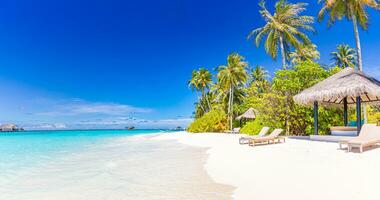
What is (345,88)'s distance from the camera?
9.68m

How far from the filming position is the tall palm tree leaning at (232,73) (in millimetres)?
27984

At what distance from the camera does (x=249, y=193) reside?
4.50 meters

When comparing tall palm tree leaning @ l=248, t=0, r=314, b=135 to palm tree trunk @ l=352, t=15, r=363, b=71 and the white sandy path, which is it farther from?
the white sandy path

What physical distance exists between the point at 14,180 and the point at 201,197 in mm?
4903

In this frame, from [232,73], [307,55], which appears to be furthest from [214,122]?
[307,55]

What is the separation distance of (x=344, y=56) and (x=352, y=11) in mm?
18650

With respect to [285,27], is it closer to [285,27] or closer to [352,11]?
[285,27]

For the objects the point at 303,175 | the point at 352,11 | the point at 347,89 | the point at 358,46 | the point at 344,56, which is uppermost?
the point at 344,56

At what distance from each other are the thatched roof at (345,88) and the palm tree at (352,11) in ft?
15.0

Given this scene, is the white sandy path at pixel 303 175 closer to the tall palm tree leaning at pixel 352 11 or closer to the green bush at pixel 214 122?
the tall palm tree leaning at pixel 352 11

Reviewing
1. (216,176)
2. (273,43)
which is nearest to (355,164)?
(216,176)

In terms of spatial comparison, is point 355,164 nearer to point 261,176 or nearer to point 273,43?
point 261,176

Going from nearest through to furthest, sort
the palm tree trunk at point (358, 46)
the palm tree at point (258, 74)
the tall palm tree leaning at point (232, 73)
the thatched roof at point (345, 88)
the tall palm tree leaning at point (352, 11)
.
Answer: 1. the thatched roof at point (345, 88)
2. the palm tree trunk at point (358, 46)
3. the tall palm tree leaning at point (352, 11)
4. the tall palm tree leaning at point (232, 73)
5. the palm tree at point (258, 74)

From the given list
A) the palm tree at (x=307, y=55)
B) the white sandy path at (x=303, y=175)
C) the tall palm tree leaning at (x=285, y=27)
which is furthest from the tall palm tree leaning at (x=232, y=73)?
the white sandy path at (x=303, y=175)
